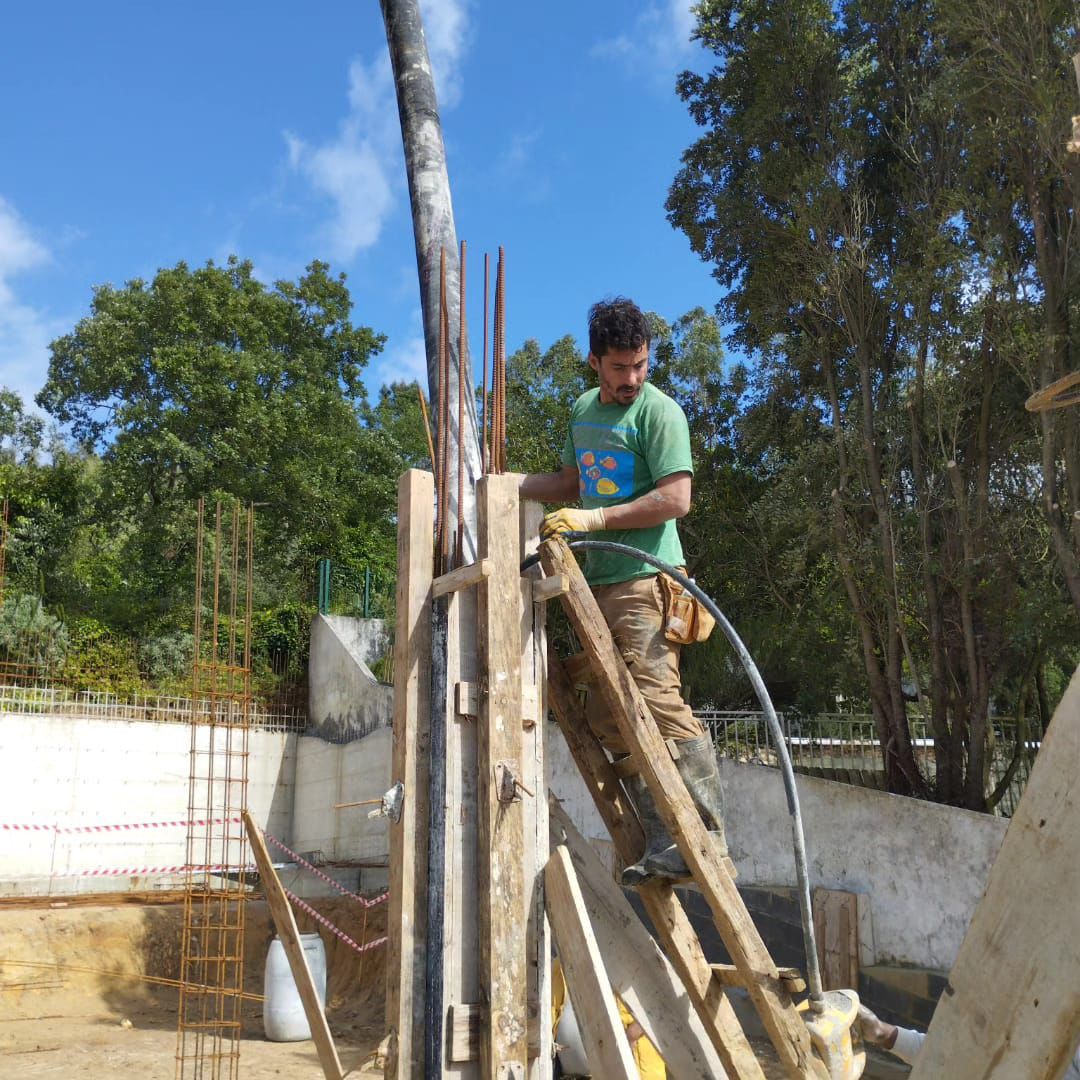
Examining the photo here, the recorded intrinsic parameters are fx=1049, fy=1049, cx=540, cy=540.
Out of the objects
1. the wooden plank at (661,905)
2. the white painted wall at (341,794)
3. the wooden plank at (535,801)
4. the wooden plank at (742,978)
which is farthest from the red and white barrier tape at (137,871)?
the wooden plank at (742,978)

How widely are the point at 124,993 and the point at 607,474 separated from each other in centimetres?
1305

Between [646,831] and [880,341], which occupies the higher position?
[880,341]

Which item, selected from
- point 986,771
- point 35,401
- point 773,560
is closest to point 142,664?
point 35,401

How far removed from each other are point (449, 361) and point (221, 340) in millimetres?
24664

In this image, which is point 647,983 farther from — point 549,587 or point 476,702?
point 549,587

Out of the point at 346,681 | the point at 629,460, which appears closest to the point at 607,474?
the point at 629,460

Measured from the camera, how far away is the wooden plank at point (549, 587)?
2896 mm

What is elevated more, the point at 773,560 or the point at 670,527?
the point at 773,560

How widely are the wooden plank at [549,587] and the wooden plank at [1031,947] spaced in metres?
1.83

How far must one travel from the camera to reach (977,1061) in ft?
3.65

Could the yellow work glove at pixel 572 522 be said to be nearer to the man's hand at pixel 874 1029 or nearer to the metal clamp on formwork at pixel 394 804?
the metal clamp on formwork at pixel 394 804

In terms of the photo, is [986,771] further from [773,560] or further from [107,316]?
[107,316]

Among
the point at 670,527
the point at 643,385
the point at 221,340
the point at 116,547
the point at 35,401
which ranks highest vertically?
the point at 221,340

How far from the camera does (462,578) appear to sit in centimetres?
301
